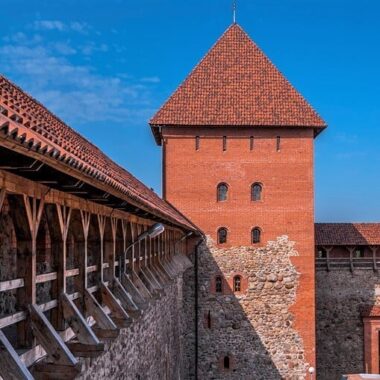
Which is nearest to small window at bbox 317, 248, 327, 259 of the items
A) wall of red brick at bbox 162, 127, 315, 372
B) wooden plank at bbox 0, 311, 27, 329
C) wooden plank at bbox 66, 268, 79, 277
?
wall of red brick at bbox 162, 127, 315, 372

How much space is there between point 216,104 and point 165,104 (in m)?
1.65

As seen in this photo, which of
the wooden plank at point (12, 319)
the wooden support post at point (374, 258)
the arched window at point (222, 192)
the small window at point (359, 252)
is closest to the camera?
the wooden plank at point (12, 319)

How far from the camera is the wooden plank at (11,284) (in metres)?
3.76

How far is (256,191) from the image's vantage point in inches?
762

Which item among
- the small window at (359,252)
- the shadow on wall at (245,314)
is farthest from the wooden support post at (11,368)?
the small window at (359,252)

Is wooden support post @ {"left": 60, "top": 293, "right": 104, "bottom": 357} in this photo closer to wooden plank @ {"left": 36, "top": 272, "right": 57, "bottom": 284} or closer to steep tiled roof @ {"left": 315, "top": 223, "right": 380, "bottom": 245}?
wooden plank @ {"left": 36, "top": 272, "right": 57, "bottom": 284}

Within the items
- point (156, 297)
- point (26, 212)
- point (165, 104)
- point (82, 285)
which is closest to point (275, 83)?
point (165, 104)

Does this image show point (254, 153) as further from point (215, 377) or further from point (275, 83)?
point (215, 377)

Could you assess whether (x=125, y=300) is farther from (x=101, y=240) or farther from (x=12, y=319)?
(x=12, y=319)

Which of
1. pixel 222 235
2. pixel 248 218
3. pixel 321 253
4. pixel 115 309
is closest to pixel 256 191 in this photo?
pixel 248 218

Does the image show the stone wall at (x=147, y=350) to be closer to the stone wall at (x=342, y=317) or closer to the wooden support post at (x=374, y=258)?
the stone wall at (x=342, y=317)

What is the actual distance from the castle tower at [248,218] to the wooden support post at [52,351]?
14.8 m

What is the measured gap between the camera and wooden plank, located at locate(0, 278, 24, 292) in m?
3.76

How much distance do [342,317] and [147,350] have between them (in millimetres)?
13532
